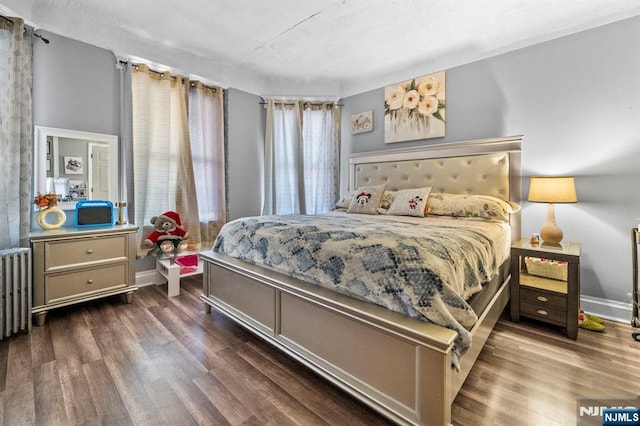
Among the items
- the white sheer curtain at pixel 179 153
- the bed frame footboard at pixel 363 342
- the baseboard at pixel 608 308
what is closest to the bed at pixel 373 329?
the bed frame footboard at pixel 363 342

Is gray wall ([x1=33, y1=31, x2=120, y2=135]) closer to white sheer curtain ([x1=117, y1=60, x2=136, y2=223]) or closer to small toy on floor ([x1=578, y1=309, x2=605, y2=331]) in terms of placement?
white sheer curtain ([x1=117, y1=60, x2=136, y2=223])

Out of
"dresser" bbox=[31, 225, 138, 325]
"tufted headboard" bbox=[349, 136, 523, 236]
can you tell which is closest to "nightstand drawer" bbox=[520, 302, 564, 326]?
"tufted headboard" bbox=[349, 136, 523, 236]

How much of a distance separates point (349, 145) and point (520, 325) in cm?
299

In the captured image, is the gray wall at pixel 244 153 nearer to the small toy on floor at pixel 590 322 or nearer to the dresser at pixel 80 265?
→ the dresser at pixel 80 265

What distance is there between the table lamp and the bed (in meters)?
0.29

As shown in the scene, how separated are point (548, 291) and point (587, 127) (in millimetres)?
1483

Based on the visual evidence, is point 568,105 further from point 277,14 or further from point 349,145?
point 277,14

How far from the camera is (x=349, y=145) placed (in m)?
4.24

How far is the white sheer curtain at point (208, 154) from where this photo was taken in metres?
3.53

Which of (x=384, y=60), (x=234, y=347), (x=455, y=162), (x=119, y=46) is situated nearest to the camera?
(x=234, y=347)

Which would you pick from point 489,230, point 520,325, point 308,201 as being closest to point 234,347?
point 489,230

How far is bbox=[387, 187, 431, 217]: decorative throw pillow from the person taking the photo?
286 cm

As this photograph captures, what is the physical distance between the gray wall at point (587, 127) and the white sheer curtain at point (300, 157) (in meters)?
2.12

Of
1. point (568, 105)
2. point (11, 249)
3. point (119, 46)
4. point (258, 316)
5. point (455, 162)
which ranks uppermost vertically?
point (119, 46)
